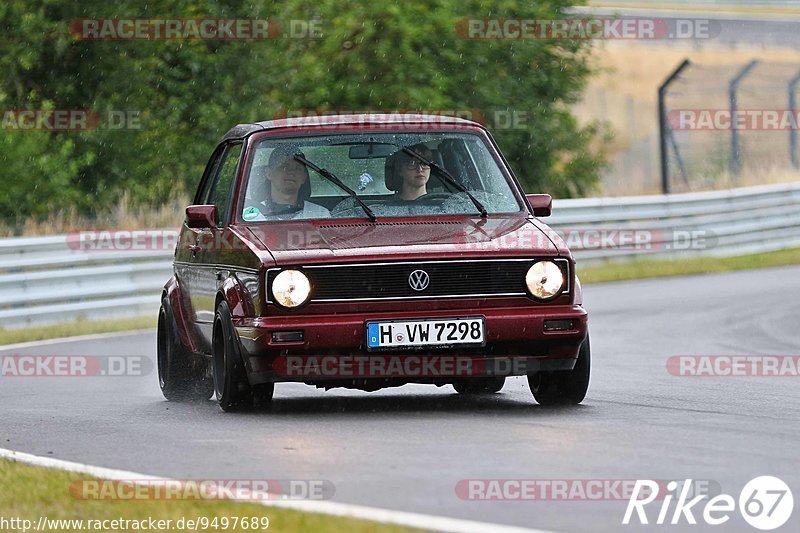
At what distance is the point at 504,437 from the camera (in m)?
8.42

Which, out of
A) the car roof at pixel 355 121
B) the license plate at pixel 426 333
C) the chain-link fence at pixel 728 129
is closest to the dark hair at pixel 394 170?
the car roof at pixel 355 121

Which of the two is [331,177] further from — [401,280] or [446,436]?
[446,436]

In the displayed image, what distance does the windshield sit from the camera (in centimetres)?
1022

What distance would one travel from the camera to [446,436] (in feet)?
27.8

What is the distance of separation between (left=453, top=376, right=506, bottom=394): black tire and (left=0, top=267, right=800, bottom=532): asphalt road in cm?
13

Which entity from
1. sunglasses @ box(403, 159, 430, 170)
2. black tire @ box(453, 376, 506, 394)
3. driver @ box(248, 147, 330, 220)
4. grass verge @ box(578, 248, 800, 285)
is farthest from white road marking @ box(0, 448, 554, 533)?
grass verge @ box(578, 248, 800, 285)

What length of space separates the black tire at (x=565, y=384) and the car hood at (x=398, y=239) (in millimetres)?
671

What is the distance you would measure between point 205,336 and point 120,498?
153 inches

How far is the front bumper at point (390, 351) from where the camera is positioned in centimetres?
927

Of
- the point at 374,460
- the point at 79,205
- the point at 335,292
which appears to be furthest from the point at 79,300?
the point at 374,460

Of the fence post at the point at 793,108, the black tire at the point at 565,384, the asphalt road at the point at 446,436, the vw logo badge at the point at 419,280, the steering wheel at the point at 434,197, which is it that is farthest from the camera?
the fence post at the point at 793,108

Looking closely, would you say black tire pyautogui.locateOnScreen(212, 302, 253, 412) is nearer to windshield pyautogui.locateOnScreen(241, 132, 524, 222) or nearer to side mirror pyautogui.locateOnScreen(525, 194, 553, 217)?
windshield pyautogui.locateOnScreen(241, 132, 524, 222)

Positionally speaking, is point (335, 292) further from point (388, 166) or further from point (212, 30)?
point (212, 30)

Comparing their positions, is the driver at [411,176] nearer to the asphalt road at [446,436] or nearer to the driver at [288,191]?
the driver at [288,191]
